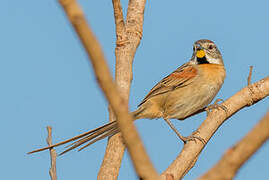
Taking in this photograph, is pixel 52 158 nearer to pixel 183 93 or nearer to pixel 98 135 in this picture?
pixel 98 135

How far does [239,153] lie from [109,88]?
507 millimetres

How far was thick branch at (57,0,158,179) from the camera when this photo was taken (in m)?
1.31

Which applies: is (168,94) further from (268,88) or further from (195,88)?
(268,88)

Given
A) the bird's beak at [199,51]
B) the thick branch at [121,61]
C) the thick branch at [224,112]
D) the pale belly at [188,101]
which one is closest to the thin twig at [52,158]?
the thick branch at [121,61]

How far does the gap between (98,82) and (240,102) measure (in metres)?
4.42

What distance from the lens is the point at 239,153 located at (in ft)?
4.67

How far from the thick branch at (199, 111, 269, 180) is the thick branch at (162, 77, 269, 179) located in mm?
3038

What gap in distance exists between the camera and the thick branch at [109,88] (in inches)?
51.6

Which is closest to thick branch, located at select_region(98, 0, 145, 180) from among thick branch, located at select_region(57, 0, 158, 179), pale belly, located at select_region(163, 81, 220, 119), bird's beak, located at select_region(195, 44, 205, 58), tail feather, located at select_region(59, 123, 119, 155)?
tail feather, located at select_region(59, 123, 119, 155)

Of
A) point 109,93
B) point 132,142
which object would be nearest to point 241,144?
point 132,142

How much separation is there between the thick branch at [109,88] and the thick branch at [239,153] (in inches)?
8.6

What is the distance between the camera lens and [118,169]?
4910 millimetres

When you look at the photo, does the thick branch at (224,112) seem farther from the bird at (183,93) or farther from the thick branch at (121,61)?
the bird at (183,93)

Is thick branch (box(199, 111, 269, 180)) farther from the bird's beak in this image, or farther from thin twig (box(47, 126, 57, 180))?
the bird's beak
